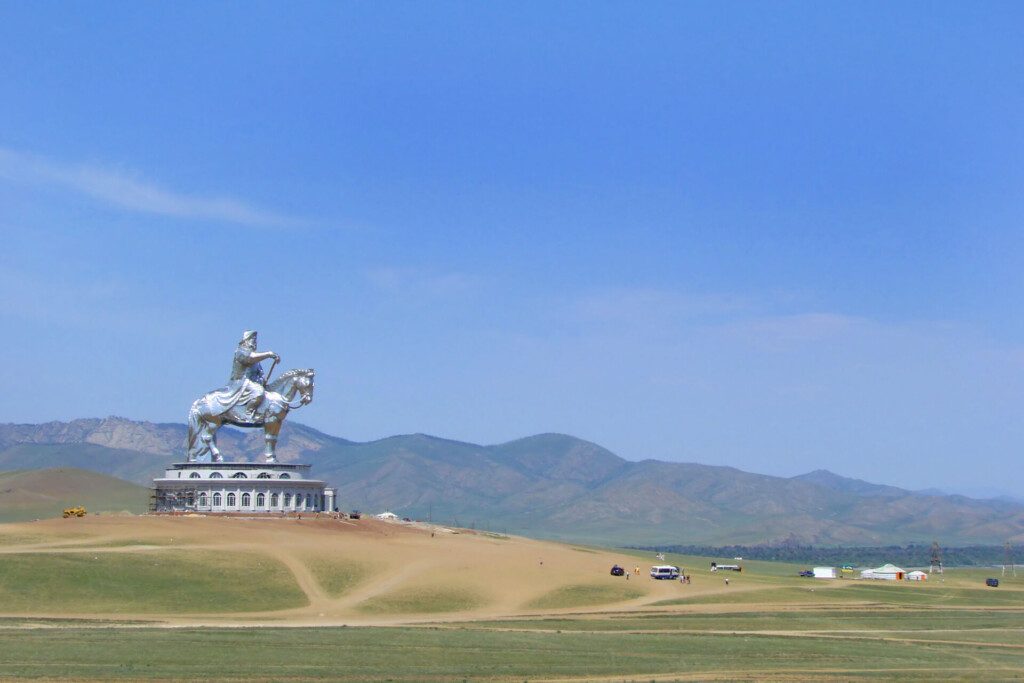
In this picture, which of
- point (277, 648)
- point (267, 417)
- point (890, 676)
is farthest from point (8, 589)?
point (890, 676)

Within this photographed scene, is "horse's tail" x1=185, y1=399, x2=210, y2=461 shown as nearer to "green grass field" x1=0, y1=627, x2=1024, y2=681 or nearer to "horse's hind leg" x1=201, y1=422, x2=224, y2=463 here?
"horse's hind leg" x1=201, y1=422, x2=224, y2=463

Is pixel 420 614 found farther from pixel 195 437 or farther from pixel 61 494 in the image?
pixel 61 494

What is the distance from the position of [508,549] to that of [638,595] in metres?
19.1

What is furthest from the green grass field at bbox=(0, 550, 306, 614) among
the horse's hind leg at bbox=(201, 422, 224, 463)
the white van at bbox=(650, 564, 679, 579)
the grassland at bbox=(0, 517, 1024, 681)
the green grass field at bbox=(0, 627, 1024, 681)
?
the white van at bbox=(650, 564, 679, 579)

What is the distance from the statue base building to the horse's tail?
51.5 inches

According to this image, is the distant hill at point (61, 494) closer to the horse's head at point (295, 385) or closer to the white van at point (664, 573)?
the horse's head at point (295, 385)

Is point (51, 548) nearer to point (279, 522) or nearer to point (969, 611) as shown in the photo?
point (279, 522)

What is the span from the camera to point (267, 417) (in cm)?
10875

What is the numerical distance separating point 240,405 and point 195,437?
5.20 meters

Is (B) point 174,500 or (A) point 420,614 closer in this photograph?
(A) point 420,614

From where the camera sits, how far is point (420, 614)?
258 ft

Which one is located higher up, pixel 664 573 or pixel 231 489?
pixel 231 489

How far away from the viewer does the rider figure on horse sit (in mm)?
107938

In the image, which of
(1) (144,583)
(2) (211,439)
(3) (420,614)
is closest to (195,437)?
(2) (211,439)
